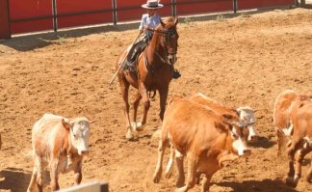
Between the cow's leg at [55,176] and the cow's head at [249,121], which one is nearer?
the cow's head at [249,121]

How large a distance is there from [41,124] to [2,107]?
16.6 ft

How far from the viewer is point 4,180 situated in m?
10.9

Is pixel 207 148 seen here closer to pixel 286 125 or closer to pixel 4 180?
pixel 286 125

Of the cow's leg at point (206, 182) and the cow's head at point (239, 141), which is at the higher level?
the cow's head at point (239, 141)

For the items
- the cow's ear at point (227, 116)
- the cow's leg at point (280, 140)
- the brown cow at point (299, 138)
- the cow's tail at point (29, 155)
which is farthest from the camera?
the cow's tail at point (29, 155)

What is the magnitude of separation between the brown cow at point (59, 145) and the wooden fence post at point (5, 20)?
11585 millimetres

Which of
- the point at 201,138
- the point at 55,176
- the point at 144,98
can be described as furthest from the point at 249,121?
the point at 144,98

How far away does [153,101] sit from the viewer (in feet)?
49.0

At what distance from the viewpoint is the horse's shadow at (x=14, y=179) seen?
419 inches

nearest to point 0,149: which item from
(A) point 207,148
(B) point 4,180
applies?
(B) point 4,180

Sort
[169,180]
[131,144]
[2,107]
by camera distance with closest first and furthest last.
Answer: [169,180] → [131,144] → [2,107]

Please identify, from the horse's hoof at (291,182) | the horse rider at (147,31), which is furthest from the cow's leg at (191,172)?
the horse rider at (147,31)

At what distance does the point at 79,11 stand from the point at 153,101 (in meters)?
8.68

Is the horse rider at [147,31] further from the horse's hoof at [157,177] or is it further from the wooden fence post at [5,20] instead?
the wooden fence post at [5,20]
